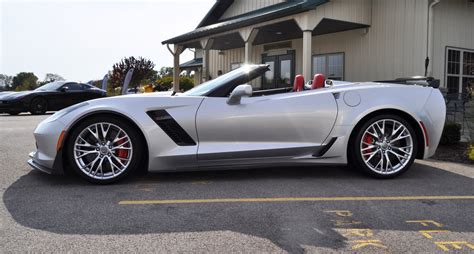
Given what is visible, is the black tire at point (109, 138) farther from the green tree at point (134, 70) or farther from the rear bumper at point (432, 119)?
the green tree at point (134, 70)

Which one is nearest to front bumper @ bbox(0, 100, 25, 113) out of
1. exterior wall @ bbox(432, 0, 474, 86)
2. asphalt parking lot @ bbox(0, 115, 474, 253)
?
asphalt parking lot @ bbox(0, 115, 474, 253)

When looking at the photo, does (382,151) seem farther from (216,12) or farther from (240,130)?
(216,12)

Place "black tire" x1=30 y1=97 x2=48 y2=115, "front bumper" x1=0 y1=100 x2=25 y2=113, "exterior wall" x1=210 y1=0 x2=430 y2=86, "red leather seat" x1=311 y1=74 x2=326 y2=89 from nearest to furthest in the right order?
"red leather seat" x1=311 y1=74 x2=326 y2=89 → "exterior wall" x1=210 y1=0 x2=430 y2=86 → "front bumper" x1=0 y1=100 x2=25 y2=113 → "black tire" x1=30 y1=97 x2=48 y2=115

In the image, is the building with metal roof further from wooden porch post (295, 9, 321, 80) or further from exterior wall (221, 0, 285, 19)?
exterior wall (221, 0, 285, 19)

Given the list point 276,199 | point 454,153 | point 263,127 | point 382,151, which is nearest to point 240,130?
point 263,127

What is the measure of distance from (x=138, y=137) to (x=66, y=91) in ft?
42.1

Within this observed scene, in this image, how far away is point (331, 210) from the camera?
339 cm

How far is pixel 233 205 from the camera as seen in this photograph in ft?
Result: 11.5

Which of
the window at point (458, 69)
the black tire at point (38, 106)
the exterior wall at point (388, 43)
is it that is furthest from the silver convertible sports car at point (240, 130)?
the black tire at point (38, 106)

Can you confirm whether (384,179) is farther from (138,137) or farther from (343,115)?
(138,137)

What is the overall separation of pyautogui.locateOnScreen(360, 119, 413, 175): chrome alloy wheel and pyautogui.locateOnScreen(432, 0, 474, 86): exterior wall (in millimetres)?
7750

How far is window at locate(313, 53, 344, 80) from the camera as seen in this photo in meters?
13.4

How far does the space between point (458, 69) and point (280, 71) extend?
19.2ft

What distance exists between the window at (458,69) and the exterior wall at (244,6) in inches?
253
